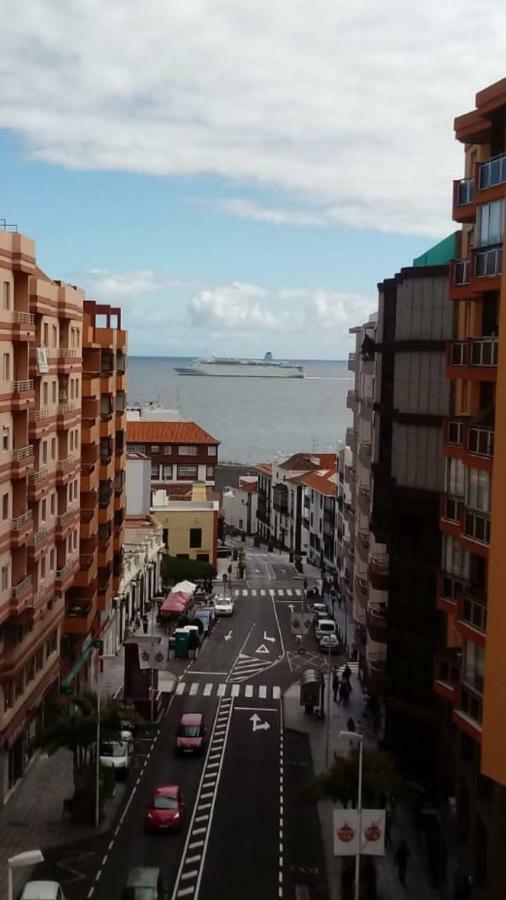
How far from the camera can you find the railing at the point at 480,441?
31484 mm

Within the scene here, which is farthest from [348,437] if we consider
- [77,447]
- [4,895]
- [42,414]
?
[4,895]

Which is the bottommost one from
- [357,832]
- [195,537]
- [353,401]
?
[195,537]

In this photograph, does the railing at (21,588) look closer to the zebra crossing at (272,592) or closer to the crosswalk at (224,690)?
the crosswalk at (224,690)

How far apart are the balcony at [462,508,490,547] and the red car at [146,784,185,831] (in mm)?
13811

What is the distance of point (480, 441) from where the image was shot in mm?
32250

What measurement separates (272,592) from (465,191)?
65929mm

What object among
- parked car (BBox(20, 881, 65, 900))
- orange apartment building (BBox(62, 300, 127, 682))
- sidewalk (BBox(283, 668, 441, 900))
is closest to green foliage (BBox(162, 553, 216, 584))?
orange apartment building (BBox(62, 300, 127, 682))

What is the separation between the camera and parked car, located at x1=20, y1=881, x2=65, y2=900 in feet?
95.6

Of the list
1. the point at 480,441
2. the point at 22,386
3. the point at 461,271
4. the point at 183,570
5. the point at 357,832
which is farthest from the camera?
the point at 183,570

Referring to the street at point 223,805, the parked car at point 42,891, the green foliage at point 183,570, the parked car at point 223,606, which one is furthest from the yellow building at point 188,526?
the parked car at point 42,891

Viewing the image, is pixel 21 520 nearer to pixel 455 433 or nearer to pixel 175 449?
pixel 455 433

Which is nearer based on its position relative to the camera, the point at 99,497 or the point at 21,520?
the point at 21,520

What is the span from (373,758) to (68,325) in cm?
2533

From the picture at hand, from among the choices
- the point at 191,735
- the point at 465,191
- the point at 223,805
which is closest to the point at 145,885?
the point at 223,805
